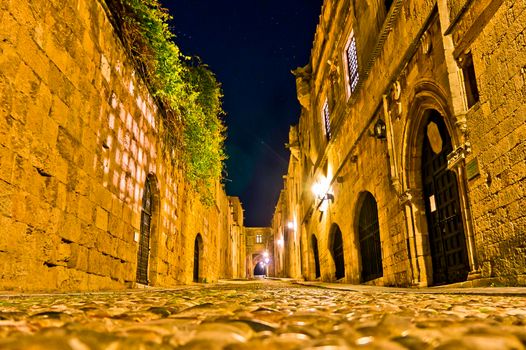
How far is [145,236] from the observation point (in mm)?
8680

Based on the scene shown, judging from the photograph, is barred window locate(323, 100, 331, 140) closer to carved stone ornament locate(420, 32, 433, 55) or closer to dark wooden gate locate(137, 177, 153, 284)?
carved stone ornament locate(420, 32, 433, 55)

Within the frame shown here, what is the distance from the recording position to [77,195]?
516cm

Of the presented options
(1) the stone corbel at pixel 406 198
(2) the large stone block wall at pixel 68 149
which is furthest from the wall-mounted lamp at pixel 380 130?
(2) the large stone block wall at pixel 68 149

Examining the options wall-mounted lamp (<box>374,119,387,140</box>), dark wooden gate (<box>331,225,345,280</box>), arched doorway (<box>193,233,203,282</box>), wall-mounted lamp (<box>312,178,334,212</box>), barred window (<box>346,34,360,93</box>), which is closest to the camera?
wall-mounted lamp (<box>374,119,387,140</box>)

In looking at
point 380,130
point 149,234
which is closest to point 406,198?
point 380,130

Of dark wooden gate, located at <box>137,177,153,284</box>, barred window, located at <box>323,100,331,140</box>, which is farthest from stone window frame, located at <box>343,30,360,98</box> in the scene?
dark wooden gate, located at <box>137,177,153,284</box>

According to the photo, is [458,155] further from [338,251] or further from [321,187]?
[321,187]

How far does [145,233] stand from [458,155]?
6.54 meters

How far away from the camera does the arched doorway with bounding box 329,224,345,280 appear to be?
14375 mm

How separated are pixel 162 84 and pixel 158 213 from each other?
9.90ft

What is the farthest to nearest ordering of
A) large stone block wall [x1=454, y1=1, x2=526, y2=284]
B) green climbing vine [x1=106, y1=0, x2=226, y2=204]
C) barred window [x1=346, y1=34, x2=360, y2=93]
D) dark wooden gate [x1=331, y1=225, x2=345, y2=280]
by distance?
dark wooden gate [x1=331, y1=225, x2=345, y2=280], barred window [x1=346, y1=34, x2=360, y2=93], green climbing vine [x1=106, y1=0, x2=226, y2=204], large stone block wall [x1=454, y1=1, x2=526, y2=284]

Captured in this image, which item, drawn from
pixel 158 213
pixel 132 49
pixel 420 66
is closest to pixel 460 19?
pixel 420 66

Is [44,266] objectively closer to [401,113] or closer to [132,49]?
[132,49]

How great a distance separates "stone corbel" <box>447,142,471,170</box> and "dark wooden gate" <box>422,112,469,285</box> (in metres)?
0.79
